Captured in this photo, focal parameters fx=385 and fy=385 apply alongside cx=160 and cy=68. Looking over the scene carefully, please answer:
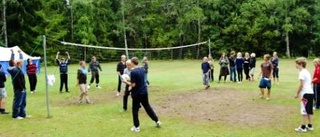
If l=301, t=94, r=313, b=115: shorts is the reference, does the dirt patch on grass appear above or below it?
below

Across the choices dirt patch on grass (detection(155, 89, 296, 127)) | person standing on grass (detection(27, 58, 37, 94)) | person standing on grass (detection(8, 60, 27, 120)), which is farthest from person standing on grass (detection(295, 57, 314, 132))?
person standing on grass (detection(27, 58, 37, 94))

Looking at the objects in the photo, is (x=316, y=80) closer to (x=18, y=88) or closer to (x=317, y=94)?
(x=317, y=94)

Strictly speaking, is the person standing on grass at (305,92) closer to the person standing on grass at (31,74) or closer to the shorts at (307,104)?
the shorts at (307,104)

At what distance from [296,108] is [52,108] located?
8.23 m

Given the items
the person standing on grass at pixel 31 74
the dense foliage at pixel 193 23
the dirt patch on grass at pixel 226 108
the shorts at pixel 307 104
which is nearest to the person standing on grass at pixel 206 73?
the dirt patch on grass at pixel 226 108

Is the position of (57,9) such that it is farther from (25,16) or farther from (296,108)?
(296,108)

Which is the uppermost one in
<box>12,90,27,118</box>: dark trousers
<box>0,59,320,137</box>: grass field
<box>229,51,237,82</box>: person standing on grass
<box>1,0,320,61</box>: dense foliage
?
<box>1,0,320,61</box>: dense foliage

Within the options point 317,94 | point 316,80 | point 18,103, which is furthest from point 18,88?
point 317,94

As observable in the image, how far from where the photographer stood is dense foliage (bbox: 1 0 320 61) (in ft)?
155

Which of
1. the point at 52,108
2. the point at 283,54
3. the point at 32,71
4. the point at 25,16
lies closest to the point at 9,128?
the point at 52,108

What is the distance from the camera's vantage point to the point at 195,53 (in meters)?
44.4

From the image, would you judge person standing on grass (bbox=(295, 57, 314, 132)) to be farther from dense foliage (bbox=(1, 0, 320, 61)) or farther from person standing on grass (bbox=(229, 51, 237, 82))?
dense foliage (bbox=(1, 0, 320, 61))

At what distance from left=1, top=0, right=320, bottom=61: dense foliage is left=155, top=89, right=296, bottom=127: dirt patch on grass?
102ft

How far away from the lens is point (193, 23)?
5025 cm
